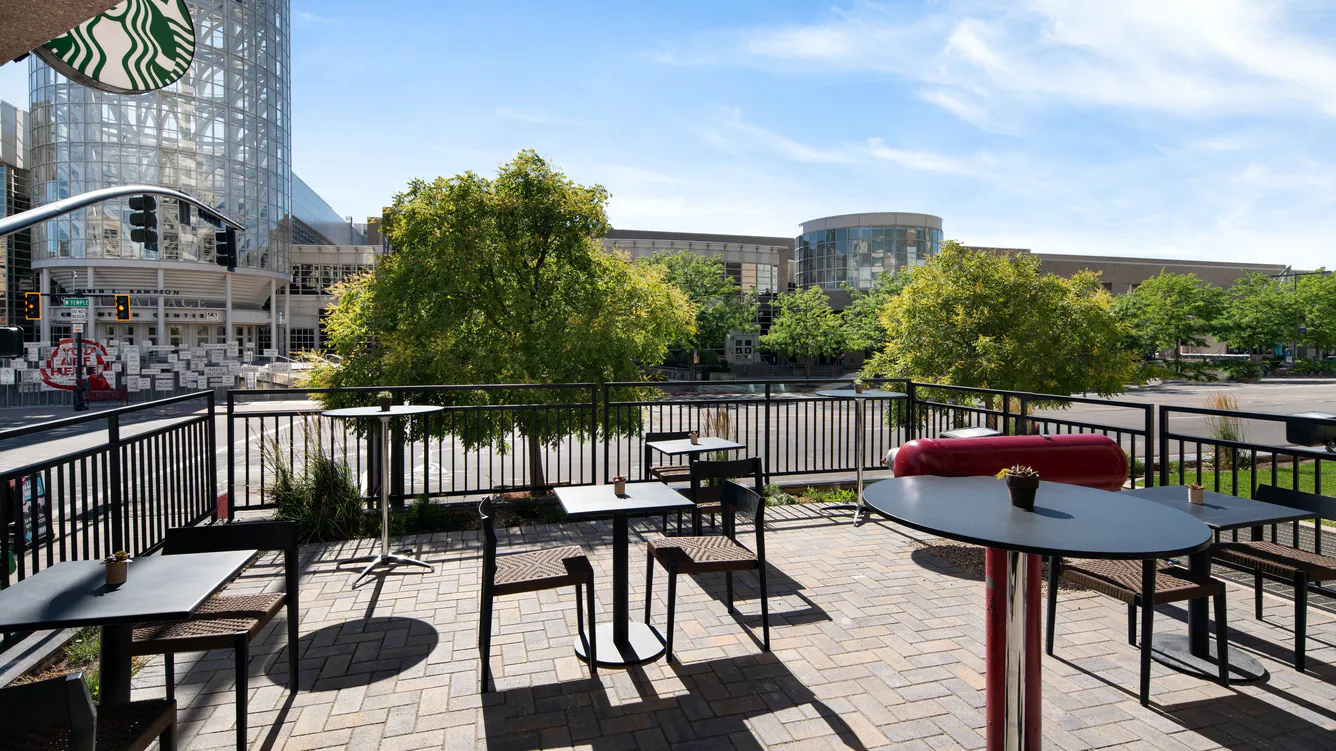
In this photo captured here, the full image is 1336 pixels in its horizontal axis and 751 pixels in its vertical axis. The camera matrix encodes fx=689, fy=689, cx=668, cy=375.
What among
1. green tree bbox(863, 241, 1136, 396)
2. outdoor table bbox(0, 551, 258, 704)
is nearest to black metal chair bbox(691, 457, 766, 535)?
outdoor table bbox(0, 551, 258, 704)

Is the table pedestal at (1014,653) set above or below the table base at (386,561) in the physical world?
above

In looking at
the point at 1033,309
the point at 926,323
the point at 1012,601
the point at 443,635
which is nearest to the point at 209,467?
the point at 443,635

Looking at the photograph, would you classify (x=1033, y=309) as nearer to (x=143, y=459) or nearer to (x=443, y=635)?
(x=443, y=635)

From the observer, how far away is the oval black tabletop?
2205 millimetres

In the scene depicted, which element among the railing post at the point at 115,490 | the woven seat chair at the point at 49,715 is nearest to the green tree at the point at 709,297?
the railing post at the point at 115,490

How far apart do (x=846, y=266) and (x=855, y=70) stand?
52.3 m

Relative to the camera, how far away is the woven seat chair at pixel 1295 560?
382 cm

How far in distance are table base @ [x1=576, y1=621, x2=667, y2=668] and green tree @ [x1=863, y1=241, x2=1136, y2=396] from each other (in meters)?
11.5

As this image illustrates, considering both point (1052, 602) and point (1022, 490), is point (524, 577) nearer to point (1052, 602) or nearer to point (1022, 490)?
point (1022, 490)

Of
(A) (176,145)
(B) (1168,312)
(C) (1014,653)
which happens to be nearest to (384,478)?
(C) (1014,653)

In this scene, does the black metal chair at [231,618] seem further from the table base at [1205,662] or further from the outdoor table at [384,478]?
the table base at [1205,662]

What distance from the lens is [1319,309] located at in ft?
175

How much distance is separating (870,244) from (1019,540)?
59802mm

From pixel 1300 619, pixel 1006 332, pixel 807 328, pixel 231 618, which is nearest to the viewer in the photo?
pixel 231 618
